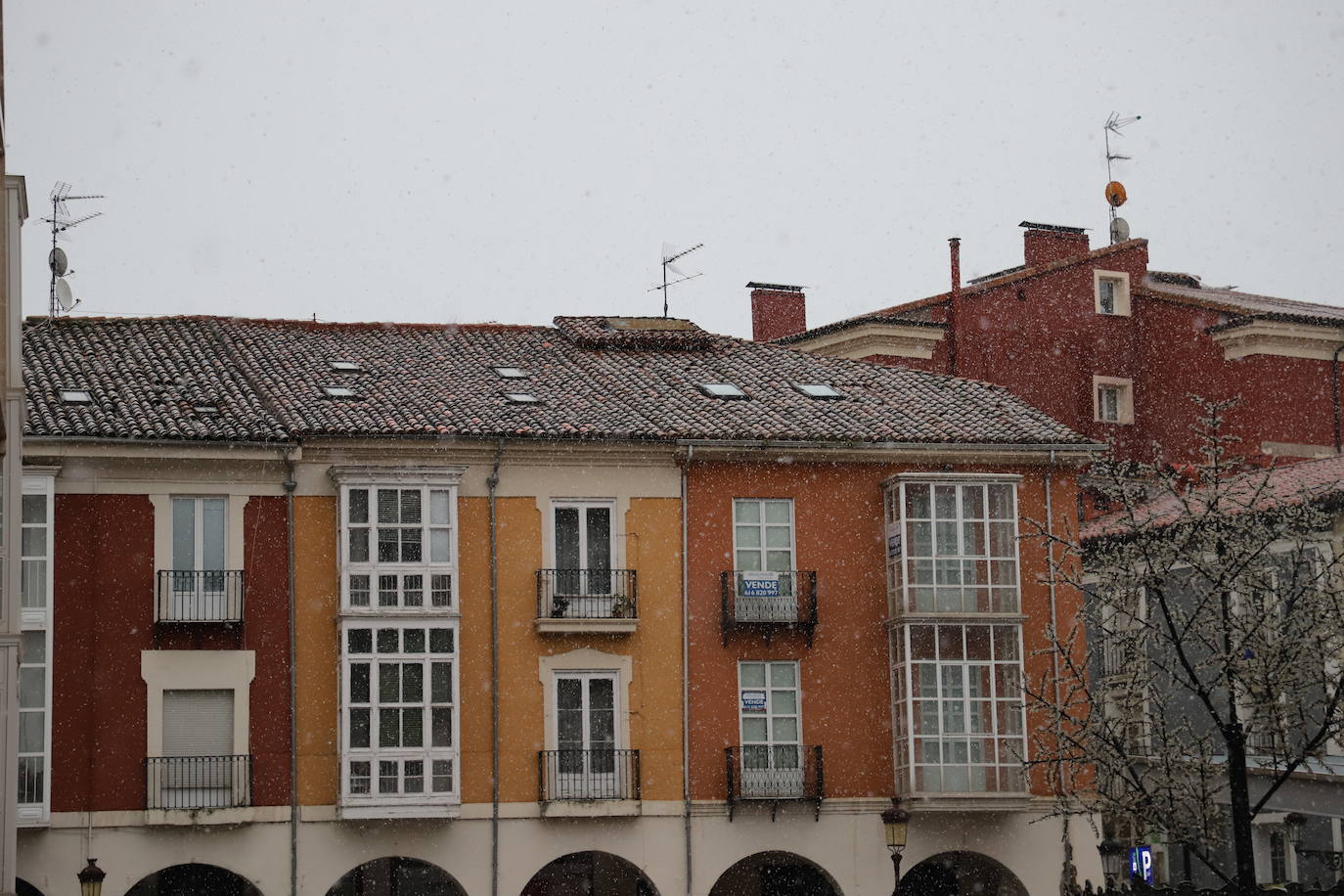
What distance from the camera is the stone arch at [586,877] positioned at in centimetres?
3073

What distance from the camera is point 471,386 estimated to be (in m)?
31.6

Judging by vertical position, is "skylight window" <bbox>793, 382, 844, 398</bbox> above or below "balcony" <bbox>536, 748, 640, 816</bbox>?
above

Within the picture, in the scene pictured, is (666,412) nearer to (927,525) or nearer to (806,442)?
(806,442)

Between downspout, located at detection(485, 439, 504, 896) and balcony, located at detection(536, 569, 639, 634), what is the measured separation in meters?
0.59

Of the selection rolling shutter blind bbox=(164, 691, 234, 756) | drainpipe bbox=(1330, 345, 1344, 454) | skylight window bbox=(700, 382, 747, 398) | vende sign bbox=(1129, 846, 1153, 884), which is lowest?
vende sign bbox=(1129, 846, 1153, 884)

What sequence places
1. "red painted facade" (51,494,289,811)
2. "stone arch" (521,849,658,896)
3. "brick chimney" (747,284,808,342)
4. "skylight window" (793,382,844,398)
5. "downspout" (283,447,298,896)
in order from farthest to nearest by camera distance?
"brick chimney" (747,284,808,342)
"skylight window" (793,382,844,398)
"stone arch" (521,849,658,896)
"downspout" (283,447,298,896)
"red painted facade" (51,494,289,811)

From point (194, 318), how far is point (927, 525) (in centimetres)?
1196

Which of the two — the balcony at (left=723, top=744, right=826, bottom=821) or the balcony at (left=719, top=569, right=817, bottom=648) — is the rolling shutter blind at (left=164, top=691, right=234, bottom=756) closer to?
the balcony at (left=723, top=744, right=826, bottom=821)

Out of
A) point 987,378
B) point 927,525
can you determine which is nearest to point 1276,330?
point 987,378

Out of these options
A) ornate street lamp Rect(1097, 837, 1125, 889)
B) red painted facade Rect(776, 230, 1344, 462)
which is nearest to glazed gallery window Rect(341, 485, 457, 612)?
ornate street lamp Rect(1097, 837, 1125, 889)

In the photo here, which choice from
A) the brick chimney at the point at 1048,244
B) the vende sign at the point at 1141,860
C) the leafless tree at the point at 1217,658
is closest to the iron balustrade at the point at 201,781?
the leafless tree at the point at 1217,658

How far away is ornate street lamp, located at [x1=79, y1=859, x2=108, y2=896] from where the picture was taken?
25.9 metres

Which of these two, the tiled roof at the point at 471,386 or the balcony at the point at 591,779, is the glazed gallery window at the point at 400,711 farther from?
the tiled roof at the point at 471,386

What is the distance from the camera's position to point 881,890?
29.7m
